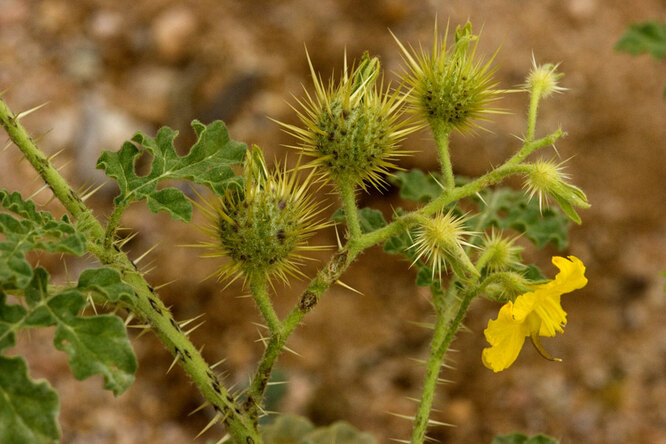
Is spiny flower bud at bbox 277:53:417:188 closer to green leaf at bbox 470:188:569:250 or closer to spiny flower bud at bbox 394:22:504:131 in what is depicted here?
spiny flower bud at bbox 394:22:504:131

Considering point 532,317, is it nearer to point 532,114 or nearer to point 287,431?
point 532,114

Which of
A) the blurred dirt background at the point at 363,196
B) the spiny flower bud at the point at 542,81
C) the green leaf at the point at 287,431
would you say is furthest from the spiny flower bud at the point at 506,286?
the blurred dirt background at the point at 363,196

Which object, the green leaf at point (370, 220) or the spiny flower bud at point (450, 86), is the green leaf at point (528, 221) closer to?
the green leaf at point (370, 220)

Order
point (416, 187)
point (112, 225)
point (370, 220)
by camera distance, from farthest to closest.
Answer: point (416, 187) → point (370, 220) → point (112, 225)

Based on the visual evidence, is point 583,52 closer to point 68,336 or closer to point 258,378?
point 258,378

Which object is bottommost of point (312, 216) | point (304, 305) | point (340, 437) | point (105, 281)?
point (340, 437)

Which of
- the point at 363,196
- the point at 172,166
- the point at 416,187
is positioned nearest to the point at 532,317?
the point at 416,187

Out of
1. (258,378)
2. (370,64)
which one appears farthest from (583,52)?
(258,378)
